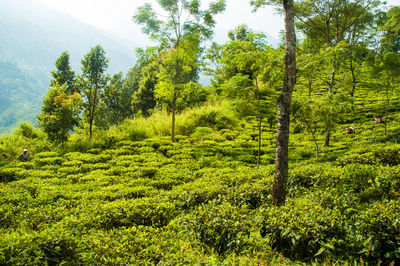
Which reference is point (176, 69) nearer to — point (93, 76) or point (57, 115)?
point (93, 76)

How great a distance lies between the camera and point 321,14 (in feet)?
44.2

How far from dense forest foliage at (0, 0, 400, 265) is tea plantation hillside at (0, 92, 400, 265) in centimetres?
3

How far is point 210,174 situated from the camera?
8.75 meters

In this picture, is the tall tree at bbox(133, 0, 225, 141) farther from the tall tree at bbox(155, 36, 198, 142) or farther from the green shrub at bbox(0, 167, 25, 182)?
the green shrub at bbox(0, 167, 25, 182)

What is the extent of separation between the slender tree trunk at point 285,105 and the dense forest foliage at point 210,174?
26 cm

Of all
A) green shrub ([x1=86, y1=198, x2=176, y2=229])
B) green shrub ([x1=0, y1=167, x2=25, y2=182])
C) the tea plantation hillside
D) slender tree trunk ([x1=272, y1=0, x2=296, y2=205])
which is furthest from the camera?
green shrub ([x1=0, y1=167, x2=25, y2=182])

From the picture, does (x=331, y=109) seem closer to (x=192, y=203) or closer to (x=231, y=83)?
(x=231, y=83)

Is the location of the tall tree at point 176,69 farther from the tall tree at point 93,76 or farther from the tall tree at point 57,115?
the tall tree at point 57,115

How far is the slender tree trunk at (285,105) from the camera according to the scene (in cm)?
541

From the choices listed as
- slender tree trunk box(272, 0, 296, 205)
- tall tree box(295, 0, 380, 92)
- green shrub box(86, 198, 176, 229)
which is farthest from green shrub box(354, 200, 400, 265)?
tall tree box(295, 0, 380, 92)

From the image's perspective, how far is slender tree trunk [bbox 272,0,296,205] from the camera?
5.41 metres

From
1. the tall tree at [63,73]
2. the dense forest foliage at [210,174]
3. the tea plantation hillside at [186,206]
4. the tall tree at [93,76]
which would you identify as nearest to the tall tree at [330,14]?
the dense forest foliage at [210,174]

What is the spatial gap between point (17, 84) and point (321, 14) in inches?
7731

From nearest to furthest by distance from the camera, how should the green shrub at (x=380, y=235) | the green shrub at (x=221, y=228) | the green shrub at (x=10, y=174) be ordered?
the green shrub at (x=380, y=235) < the green shrub at (x=221, y=228) < the green shrub at (x=10, y=174)
